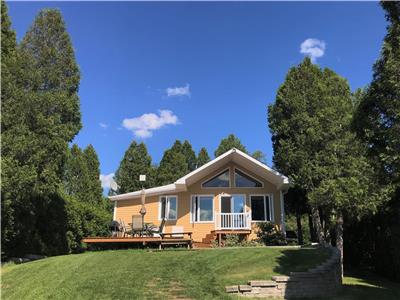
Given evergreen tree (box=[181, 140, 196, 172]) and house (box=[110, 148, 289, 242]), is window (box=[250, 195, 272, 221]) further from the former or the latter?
evergreen tree (box=[181, 140, 196, 172])

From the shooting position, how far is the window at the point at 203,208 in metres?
22.7

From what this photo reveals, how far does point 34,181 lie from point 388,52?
13.2m

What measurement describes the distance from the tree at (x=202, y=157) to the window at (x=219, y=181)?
26.0 m

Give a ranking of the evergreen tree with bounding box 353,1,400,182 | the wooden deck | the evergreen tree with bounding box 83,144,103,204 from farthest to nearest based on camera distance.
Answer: the evergreen tree with bounding box 83,144,103,204
the wooden deck
the evergreen tree with bounding box 353,1,400,182

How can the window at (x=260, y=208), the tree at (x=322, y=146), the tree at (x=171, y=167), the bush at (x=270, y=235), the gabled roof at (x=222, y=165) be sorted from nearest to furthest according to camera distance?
the tree at (x=322, y=146) < the bush at (x=270, y=235) < the gabled roof at (x=222, y=165) < the window at (x=260, y=208) < the tree at (x=171, y=167)

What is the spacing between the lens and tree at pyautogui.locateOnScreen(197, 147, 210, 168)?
4950 cm

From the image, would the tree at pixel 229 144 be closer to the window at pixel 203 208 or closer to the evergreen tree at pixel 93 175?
the evergreen tree at pixel 93 175

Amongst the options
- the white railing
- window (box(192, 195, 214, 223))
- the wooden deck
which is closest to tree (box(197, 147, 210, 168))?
window (box(192, 195, 214, 223))

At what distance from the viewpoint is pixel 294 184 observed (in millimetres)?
22406

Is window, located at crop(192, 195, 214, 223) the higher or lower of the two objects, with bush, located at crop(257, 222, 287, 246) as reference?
higher

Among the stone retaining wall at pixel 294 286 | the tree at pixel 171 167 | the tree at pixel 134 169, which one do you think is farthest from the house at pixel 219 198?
the tree at pixel 134 169

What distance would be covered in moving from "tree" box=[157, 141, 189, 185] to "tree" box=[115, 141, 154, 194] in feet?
4.10

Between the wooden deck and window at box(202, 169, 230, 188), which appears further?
window at box(202, 169, 230, 188)

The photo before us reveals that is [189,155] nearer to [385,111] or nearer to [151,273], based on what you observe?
[151,273]
